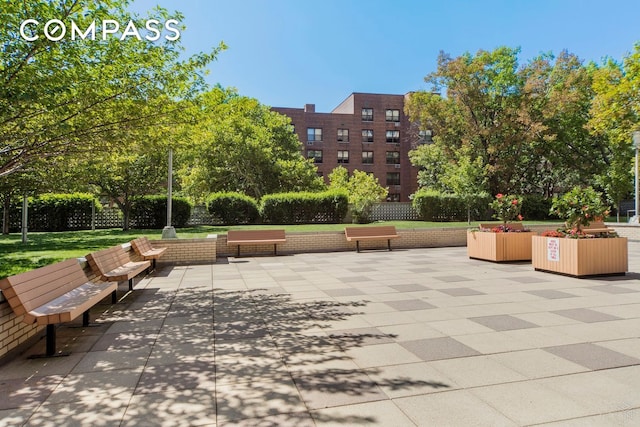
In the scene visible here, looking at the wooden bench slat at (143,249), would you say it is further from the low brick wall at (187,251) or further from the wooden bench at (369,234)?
the wooden bench at (369,234)

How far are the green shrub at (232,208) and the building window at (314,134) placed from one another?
2991 centimetres

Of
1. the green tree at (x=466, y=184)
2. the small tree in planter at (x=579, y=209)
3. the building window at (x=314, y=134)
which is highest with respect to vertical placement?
the building window at (x=314, y=134)

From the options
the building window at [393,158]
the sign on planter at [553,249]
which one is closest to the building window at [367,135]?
the building window at [393,158]

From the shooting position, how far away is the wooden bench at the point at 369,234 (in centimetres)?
1557

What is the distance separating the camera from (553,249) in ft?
30.8

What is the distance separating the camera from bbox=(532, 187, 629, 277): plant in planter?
29.0ft

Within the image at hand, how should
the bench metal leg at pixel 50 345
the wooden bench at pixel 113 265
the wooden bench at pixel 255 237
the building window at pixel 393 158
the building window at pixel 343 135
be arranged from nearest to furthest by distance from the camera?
the bench metal leg at pixel 50 345, the wooden bench at pixel 113 265, the wooden bench at pixel 255 237, the building window at pixel 343 135, the building window at pixel 393 158

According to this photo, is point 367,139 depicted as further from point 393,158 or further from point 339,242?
point 339,242

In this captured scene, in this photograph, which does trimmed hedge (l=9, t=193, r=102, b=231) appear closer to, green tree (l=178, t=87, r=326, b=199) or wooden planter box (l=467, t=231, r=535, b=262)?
green tree (l=178, t=87, r=326, b=199)

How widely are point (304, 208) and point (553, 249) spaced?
14.6 metres

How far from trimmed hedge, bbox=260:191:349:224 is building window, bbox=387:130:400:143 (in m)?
32.4

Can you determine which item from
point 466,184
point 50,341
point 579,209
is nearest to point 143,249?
point 50,341

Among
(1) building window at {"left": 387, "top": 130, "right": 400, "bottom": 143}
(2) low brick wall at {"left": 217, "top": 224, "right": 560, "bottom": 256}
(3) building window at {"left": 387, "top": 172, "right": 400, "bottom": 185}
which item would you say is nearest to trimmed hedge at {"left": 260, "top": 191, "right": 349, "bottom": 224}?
(2) low brick wall at {"left": 217, "top": 224, "right": 560, "bottom": 256}

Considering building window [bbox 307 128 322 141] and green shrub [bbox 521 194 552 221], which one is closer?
green shrub [bbox 521 194 552 221]
